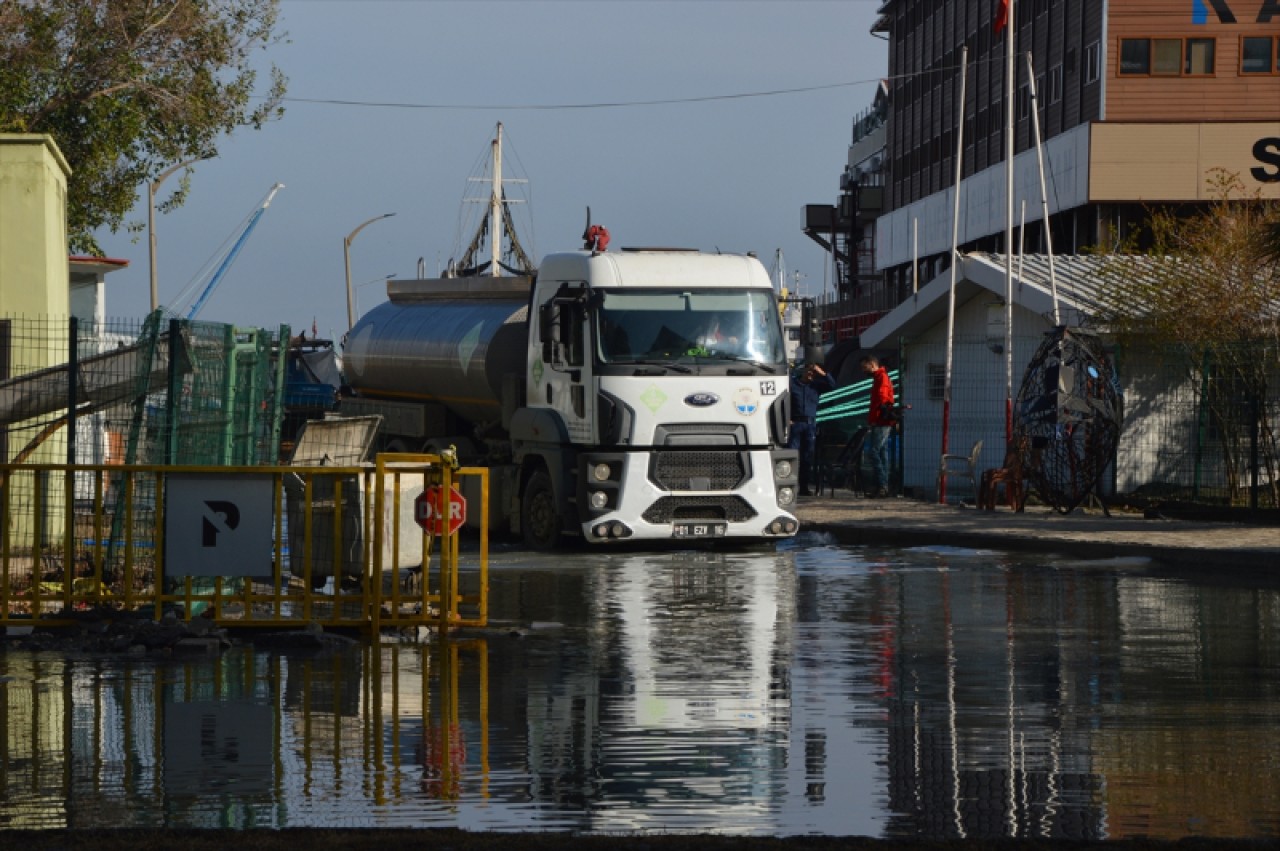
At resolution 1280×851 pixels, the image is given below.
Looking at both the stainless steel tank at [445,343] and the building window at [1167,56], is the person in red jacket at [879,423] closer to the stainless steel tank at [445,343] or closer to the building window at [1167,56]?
the stainless steel tank at [445,343]

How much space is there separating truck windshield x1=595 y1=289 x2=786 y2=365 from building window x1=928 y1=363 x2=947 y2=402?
43.2ft

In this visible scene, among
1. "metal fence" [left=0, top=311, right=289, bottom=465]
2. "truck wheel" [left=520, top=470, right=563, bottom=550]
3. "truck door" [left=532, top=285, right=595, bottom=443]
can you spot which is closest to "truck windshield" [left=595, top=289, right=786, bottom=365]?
"truck door" [left=532, top=285, right=595, bottom=443]

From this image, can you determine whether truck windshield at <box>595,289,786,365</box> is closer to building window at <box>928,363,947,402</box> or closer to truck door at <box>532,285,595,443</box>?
truck door at <box>532,285,595,443</box>

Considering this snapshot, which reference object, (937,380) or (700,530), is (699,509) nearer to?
(700,530)

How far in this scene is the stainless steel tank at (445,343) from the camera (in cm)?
2438

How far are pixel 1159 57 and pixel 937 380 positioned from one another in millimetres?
30461

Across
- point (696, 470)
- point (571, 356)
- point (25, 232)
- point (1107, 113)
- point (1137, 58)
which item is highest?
point (1137, 58)

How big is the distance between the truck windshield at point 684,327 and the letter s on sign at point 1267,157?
139ft

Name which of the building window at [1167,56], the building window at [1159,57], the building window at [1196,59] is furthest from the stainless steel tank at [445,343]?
the building window at [1196,59]

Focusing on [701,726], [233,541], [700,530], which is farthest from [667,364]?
[701,726]

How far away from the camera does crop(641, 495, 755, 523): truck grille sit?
22.0 m

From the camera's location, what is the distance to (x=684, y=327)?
22094 millimetres

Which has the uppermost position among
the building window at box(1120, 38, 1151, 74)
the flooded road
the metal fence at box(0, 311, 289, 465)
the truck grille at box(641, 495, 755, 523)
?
the building window at box(1120, 38, 1151, 74)

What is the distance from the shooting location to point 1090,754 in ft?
29.8
